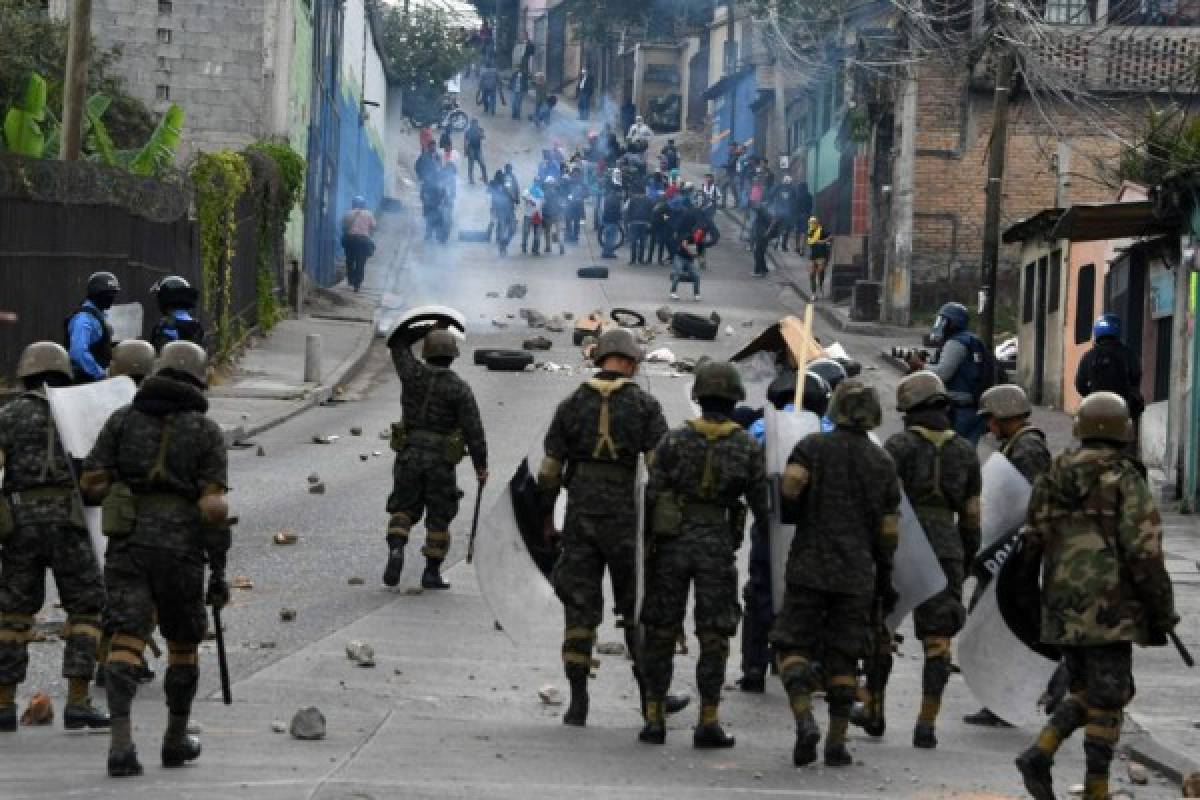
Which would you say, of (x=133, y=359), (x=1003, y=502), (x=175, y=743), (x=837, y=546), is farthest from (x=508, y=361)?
(x=175, y=743)

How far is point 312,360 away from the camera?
31766 mm

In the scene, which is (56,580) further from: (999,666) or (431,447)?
Answer: (431,447)

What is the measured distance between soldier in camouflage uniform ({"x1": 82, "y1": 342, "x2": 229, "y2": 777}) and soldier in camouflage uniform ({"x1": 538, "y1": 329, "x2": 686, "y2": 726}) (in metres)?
2.02

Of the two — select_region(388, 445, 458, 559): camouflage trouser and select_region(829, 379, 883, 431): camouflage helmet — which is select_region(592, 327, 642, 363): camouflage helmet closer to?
select_region(829, 379, 883, 431): camouflage helmet

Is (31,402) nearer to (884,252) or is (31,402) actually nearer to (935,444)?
(935,444)

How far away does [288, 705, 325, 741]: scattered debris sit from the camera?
996cm

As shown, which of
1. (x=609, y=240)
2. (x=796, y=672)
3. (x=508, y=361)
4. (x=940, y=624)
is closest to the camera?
(x=796, y=672)

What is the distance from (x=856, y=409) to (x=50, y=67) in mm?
27943

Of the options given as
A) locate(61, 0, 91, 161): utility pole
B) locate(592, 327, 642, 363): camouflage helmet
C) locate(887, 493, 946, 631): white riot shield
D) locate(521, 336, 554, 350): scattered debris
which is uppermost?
locate(61, 0, 91, 161): utility pole

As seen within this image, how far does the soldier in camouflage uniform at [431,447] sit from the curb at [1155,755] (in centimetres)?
494

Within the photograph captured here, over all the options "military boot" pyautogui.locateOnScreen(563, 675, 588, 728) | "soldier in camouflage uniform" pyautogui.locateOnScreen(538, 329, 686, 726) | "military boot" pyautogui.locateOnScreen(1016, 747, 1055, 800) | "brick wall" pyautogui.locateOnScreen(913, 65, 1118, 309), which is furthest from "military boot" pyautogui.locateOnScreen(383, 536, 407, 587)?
"brick wall" pyautogui.locateOnScreen(913, 65, 1118, 309)

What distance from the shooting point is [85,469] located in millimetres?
Answer: 9461

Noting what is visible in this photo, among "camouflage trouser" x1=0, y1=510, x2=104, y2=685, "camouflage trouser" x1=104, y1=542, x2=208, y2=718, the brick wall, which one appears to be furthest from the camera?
the brick wall

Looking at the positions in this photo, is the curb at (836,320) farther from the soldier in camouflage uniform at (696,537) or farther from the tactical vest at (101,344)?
the soldier in camouflage uniform at (696,537)
